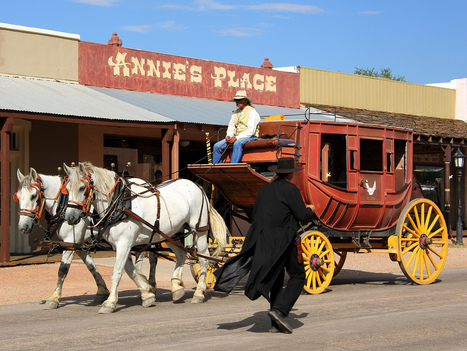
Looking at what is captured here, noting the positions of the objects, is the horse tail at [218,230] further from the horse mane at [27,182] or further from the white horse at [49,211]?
the horse mane at [27,182]

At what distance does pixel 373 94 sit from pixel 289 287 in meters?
20.9

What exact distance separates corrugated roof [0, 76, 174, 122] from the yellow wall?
895 cm

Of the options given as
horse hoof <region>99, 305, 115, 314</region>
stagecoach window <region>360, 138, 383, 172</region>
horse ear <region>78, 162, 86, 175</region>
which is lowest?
horse hoof <region>99, 305, 115, 314</region>

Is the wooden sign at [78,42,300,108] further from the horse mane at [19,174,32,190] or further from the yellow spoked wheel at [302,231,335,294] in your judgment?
the yellow spoked wheel at [302,231,335,294]

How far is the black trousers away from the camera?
781cm

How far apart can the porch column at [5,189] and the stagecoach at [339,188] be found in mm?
4857

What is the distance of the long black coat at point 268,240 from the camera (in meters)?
7.89

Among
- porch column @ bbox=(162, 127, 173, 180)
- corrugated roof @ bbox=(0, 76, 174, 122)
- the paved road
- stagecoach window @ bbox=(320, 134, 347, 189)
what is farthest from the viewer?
porch column @ bbox=(162, 127, 173, 180)

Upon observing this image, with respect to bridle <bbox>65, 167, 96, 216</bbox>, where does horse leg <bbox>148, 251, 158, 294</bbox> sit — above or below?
below

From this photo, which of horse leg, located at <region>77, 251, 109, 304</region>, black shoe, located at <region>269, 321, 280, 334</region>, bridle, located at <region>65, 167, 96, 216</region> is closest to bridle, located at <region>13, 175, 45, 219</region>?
bridle, located at <region>65, 167, 96, 216</region>

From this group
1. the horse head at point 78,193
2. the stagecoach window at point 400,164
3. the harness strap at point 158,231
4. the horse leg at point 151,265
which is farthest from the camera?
the stagecoach window at point 400,164

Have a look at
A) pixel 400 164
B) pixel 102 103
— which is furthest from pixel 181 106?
pixel 400 164

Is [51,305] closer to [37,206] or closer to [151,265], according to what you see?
[37,206]

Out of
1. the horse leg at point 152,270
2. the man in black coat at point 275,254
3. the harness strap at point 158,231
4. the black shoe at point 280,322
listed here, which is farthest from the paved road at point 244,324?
the harness strap at point 158,231
